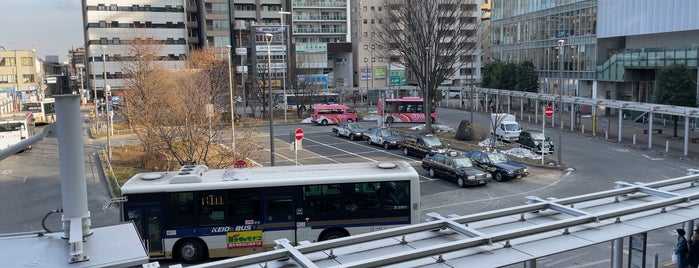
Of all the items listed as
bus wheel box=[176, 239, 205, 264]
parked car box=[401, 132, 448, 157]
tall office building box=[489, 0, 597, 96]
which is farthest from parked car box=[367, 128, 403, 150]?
tall office building box=[489, 0, 597, 96]

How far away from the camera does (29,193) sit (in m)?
25.9

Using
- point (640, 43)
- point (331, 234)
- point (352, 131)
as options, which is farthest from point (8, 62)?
point (331, 234)

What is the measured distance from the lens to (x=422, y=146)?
3338 cm

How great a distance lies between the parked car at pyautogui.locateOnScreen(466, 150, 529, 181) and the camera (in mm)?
26609

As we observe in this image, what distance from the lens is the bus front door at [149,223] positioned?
15.3m

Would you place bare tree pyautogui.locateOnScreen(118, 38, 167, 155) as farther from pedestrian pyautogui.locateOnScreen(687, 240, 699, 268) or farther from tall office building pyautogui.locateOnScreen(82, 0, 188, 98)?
tall office building pyautogui.locateOnScreen(82, 0, 188, 98)

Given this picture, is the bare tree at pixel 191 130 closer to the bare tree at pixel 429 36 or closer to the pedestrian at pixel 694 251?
the bare tree at pixel 429 36

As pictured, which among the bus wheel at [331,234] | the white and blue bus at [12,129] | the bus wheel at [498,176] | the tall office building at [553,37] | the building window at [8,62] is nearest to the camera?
the bus wheel at [331,234]

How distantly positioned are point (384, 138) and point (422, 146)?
14.4ft

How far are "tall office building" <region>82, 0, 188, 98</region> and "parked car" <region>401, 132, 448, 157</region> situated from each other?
55285mm

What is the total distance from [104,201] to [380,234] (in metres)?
19.5

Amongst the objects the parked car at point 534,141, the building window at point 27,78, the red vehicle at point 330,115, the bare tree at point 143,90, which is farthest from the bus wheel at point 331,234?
the building window at point 27,78

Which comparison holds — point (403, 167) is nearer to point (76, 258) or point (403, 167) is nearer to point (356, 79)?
point (76, 258)

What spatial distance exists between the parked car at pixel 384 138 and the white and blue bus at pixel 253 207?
20.1 metres
